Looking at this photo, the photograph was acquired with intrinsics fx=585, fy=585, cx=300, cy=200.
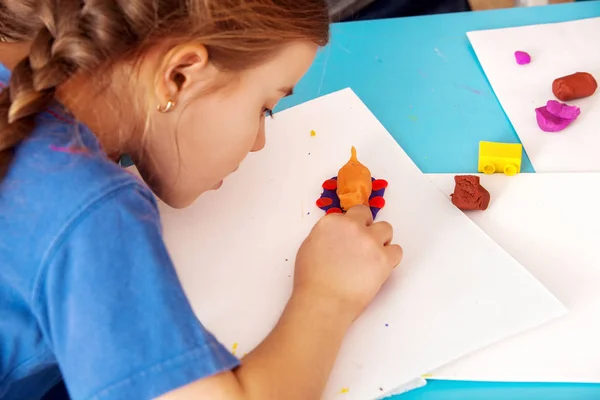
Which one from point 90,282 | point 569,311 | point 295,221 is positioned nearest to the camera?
point 90,282

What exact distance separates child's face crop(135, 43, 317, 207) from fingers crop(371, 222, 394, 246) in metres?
0.15

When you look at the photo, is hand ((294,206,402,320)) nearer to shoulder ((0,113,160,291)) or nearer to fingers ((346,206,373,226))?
fingers ((346,206,373,226))

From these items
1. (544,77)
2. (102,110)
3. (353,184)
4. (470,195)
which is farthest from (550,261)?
(102,110)

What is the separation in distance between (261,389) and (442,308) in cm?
18

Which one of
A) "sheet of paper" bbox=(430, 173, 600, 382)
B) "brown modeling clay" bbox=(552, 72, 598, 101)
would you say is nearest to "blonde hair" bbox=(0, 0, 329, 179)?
"sheet of paper" bbox=(430, 173, 600, 382)

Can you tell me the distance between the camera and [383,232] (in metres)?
0.60

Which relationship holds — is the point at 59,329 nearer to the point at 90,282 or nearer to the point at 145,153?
the point at 90,282

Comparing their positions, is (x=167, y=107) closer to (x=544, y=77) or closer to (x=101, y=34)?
(x=101, y=34)

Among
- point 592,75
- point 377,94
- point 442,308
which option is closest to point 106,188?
point 442,308

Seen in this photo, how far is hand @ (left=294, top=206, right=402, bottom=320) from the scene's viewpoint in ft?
1.78

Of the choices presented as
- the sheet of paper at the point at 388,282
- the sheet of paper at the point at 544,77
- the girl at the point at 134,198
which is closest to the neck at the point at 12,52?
the girl at the point at 134,198

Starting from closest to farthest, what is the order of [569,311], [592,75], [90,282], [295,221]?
[90,282]
[569,311]
[295,221]
[592,75]

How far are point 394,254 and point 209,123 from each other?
219 millimetres

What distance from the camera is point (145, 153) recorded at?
583 millimetres
